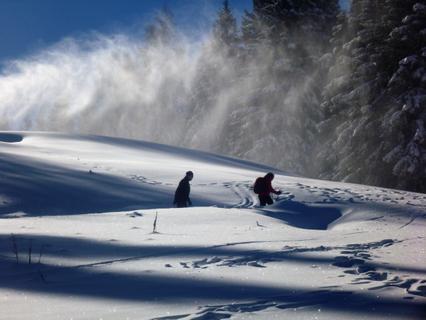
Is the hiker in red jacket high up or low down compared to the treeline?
down

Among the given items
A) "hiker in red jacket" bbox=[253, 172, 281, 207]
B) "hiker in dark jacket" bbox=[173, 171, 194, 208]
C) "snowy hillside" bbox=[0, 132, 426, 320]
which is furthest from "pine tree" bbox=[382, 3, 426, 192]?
"hiker in dark jacket" bbox=[173, 171, 194, 208]

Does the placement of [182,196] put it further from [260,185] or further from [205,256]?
[205,256]

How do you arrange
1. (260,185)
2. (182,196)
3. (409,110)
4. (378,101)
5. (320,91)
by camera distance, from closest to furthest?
(182,196) < (260,185) < (409,110) < (378,101) < (320,91)

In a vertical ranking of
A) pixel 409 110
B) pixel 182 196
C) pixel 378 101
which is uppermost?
pixel 378 101

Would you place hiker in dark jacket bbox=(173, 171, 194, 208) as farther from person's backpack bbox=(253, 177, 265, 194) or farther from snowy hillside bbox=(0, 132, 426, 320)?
person's backpack bbox=(253, 177, 265, 194)

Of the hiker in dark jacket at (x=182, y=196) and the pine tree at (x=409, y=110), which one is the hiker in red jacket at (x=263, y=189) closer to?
the hiker in dark jacket at (x=182, y=196)

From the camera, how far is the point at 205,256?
18.8 feet

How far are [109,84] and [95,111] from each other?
4.21 metres

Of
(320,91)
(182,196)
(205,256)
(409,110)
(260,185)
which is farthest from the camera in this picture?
(320,91)

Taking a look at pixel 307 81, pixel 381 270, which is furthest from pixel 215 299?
pixel 307 81

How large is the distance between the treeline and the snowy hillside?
23.3 ft

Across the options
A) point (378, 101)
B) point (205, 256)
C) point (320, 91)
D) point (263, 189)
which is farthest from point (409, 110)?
point (205, 256)

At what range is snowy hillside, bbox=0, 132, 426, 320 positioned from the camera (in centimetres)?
394

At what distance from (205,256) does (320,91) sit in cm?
2496
